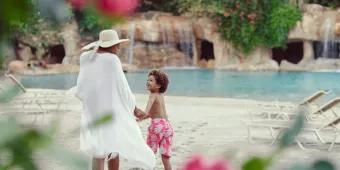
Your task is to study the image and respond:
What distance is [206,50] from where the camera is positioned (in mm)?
28625

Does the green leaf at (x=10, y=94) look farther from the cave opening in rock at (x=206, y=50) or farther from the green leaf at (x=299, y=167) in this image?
the cave opening in rock at (x=206, y=50)

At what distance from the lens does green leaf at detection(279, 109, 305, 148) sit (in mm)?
718

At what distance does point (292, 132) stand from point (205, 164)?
0.08 metres

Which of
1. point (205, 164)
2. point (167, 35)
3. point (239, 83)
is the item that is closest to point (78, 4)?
point (205, 164)

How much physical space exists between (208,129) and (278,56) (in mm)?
17863

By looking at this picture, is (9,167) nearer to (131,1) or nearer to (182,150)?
(131,1)

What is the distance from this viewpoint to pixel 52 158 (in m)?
0.69

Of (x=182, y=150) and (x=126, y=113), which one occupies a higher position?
(x=126, y=113)

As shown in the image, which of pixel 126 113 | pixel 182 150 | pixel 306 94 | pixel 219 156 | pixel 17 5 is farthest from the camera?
pixel 306 94

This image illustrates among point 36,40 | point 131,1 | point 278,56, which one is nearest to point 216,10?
point 278,56

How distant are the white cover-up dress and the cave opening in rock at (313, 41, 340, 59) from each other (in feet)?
69.8

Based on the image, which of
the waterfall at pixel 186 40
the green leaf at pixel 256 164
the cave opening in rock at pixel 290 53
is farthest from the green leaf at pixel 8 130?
the cave opening in rock at pixel 290 53

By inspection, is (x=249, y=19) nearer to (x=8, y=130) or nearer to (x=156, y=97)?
(x=156, y=97)

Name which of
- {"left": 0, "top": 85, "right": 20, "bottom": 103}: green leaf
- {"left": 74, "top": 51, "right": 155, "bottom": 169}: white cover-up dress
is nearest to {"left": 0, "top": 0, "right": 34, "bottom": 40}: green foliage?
{"left": 0, "top": 85, "right": 20, "bottom": 103}: green leaf
